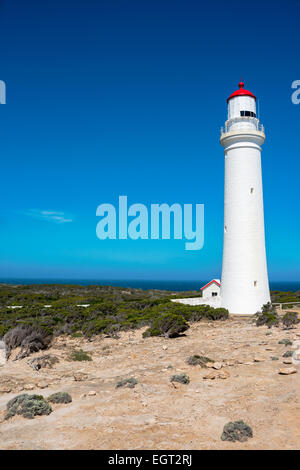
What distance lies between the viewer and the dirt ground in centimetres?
535

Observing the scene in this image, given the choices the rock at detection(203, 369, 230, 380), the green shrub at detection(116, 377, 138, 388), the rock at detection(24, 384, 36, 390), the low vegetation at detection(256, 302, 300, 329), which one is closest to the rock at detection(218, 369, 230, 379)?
the rock at detection(203, 369, 230, 380)

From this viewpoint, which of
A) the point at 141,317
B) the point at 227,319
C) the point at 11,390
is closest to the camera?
the point at 11,390

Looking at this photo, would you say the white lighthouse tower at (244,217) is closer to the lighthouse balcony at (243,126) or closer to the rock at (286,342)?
the lighthouse balcony at (243,126)

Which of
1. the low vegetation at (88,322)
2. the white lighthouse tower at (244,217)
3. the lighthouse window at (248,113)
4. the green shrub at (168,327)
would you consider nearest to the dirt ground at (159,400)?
the low vegetation at (88,322)

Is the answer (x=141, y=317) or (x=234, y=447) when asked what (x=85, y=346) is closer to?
(x=141, y=317)

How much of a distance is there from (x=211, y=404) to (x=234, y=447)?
1.68 meters

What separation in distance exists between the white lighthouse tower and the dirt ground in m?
6.83

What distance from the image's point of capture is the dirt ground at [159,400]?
211 inches

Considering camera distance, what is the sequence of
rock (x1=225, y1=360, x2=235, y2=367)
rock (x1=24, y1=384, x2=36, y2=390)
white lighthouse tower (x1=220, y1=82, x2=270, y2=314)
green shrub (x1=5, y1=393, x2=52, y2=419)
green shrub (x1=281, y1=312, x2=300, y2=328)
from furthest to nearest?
1. white lighthouse tower (x1=220, y1=82, x2=270, y2=314)
2. green shrub (x1=281, y1=312, x2=300, y2=328)
3. rock (x1=225, y1=360, x2=235, y2=367)
4. rock (x1=24, y1=384, x2=36, y2=390)
5. green shrub (x1=5, y1=393, x2=52, y2=419)

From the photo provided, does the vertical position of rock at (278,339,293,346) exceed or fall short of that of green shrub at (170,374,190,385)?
it exceeds it

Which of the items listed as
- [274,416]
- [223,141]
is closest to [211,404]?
[274,416]

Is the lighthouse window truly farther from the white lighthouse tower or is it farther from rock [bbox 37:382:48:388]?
rock [bbox 37:382:48:388]

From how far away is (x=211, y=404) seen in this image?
22.0 feet

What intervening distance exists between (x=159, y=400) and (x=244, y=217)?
1399 centimetres
